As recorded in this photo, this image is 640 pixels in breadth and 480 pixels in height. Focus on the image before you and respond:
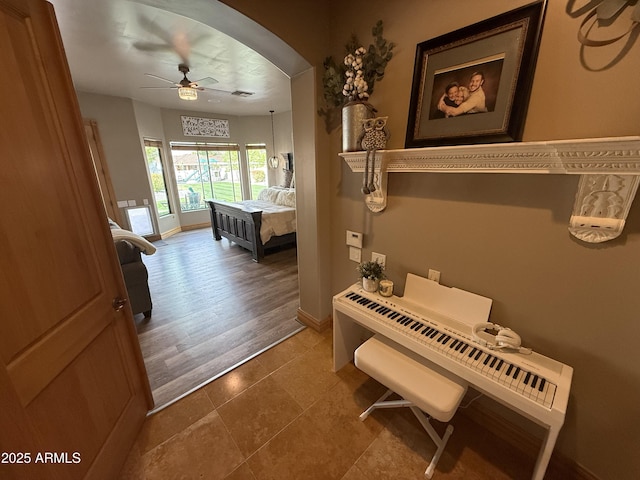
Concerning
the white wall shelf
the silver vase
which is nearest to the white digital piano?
the white wall shelf

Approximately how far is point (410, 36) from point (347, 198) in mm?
1020

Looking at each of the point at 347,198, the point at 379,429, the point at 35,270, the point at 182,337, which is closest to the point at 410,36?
the point at 347,198

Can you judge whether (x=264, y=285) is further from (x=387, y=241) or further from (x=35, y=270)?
(x=35, y=270)

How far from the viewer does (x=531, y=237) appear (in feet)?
3.85

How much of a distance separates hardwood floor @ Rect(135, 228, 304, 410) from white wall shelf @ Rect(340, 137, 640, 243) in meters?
2.01

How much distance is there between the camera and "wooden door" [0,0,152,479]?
83 cm

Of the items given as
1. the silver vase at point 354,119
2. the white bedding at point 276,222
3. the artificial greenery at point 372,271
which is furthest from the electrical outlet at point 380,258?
the white bedding at point 276,222

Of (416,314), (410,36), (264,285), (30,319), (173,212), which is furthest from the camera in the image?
(173,212)

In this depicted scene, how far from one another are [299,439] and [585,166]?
74.0 inches

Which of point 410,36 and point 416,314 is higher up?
point 410,36

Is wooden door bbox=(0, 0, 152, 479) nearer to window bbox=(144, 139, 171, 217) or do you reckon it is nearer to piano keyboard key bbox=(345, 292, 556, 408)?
piano keyboard key bbox=(345, 292, 556, 408)

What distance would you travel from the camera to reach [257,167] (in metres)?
7.11

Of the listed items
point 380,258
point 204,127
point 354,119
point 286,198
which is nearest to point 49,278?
point 354,119

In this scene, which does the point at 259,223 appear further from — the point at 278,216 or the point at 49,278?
the point at 49,278
